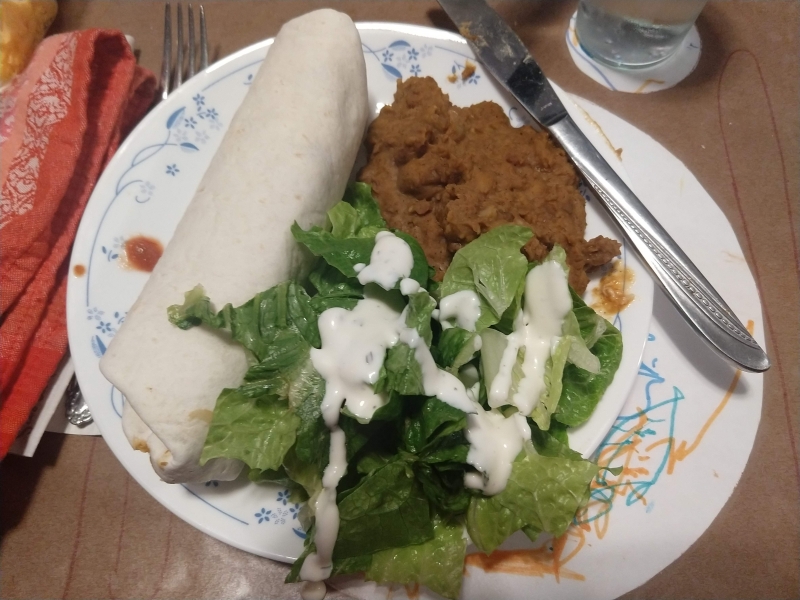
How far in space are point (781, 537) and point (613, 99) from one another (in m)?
1.55

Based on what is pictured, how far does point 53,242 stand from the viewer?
Answer: 1.53 metres

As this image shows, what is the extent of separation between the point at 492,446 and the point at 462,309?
32 centimetres

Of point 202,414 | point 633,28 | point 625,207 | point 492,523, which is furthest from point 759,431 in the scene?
point 202,414

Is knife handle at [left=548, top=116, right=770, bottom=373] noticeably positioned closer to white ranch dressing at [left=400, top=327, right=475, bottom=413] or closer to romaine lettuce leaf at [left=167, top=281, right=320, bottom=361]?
white ranch dressing at [left=400, top=327, right=475, bottom=413]

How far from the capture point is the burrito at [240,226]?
3.43ft

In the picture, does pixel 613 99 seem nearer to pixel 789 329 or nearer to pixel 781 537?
pixel 789 329

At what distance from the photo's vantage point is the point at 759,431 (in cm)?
153

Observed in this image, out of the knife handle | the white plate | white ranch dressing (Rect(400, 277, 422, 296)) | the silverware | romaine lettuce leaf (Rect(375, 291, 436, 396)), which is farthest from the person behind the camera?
the silverware

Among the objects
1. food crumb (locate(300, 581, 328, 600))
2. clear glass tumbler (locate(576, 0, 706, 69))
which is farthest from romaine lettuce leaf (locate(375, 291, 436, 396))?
clear glass tumbler (locate(576, 0, 706, 69))

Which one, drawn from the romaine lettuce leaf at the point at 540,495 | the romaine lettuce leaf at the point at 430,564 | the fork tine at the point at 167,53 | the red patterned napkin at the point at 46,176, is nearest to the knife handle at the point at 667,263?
the romaine lettuce leaf at the point at 540,495

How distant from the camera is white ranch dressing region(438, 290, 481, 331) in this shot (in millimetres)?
1193

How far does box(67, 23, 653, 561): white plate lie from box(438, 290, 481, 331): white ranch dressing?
42 cm

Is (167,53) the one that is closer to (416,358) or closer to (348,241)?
(348,241)

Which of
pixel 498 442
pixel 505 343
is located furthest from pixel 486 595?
pixel 505 343
